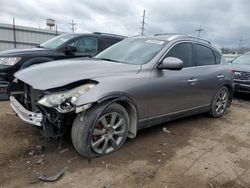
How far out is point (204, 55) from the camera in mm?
5297

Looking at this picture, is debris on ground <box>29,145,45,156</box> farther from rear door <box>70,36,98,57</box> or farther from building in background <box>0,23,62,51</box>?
building in background <box>0,23,62,51</box>

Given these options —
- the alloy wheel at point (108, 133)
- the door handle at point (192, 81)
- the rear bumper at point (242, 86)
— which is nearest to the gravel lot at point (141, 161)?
the alloy wheel at point (108, 133)

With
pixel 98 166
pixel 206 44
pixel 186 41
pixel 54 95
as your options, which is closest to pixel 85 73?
pixel 54 95

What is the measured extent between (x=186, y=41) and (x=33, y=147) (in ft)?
10.5

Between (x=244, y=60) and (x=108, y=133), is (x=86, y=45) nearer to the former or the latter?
(x=108, y=133)

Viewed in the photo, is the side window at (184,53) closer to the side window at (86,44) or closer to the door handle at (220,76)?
the door handle at (220,76)

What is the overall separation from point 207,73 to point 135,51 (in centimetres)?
167

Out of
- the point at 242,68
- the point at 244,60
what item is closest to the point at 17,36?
the point at 244,60

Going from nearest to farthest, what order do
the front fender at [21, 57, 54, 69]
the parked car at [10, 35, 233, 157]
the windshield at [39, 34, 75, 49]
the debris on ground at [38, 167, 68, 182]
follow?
1. the debris on ground at [38, 167, 68, 182]
2. the parked car at [10, 35, 233, 157]
3. the front fender at [21, 57, 54, 69]
4. the windshield at [39, 34, 75, 49]

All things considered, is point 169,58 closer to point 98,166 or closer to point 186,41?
point 186,41

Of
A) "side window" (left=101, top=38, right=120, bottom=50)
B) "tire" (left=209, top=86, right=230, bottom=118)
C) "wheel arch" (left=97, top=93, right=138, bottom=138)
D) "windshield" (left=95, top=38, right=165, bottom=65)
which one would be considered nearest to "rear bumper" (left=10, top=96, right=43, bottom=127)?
"wheel arch" (left=97, top=93, right=138, bottom=138)

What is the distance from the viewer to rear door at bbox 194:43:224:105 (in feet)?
16.5

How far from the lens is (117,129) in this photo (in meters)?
3.69

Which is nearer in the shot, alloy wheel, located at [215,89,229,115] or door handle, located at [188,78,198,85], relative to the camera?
door handle, located at [188,78,198,85]
